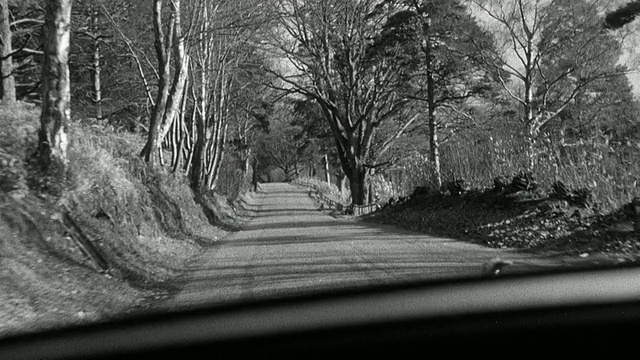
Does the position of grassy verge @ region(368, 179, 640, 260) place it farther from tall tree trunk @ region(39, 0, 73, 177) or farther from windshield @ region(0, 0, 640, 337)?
tall tree trunk @ region(39, 0, 73, 177)

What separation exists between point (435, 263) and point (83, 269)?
16.7 feet

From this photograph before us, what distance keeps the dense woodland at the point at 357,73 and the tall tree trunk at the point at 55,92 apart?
4.26 meters

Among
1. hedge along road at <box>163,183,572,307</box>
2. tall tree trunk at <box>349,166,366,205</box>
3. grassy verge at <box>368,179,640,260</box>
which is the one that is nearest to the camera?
hedge along road at <box>163,183,572,307</box>

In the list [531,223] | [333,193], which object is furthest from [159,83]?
[333,193]

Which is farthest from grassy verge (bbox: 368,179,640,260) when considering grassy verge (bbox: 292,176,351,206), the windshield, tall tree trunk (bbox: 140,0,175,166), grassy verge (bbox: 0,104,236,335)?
grassy verge (bbox: 292,176,351,206)

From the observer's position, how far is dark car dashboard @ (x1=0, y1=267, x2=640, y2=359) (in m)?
2.83

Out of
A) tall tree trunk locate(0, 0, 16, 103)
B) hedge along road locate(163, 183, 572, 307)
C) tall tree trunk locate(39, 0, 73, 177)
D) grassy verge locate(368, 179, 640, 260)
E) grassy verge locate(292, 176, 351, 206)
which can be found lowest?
hedge along road locate(163, 183, 572, 307)

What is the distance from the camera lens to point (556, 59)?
26.4m

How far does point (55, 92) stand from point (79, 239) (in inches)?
104

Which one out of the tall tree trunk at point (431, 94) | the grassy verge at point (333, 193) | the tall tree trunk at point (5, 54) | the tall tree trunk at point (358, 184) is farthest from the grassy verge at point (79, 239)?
the grassy verge at point (333, 193)

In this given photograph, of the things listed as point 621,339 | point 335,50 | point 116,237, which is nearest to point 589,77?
point 335,50

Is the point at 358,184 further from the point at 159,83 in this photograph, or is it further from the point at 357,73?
the point at 159,83

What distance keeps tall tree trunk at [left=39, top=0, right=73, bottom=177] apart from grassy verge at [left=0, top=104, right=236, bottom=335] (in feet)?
1.24

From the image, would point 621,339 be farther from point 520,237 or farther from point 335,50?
point 335,50
